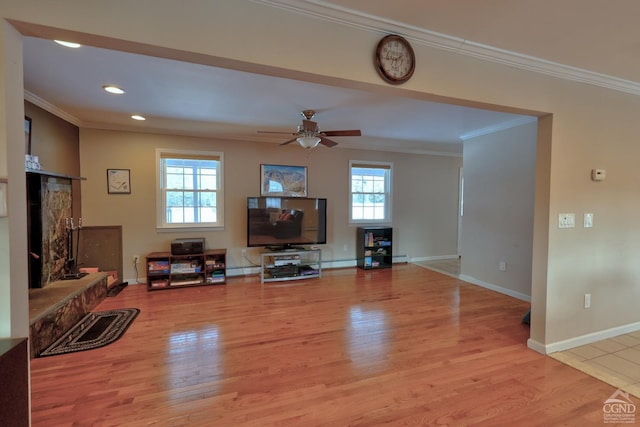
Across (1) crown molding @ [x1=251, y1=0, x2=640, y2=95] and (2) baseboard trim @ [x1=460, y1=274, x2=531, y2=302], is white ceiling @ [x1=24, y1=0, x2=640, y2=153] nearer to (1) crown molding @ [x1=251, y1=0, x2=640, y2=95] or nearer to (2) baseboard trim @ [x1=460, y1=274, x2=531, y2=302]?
(1) crown molding @ [x1=251, y1=0, x2=640, y2=95]

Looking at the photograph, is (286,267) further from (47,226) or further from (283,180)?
(47,226)

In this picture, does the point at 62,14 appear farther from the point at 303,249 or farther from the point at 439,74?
the point at 303,249

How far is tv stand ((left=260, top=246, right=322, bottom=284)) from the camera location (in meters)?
4.70

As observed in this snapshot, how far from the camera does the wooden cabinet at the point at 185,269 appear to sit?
13.7ft

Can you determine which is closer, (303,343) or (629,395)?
(629,395)

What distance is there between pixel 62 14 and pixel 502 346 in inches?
142

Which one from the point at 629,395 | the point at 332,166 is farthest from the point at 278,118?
the point at 629,395

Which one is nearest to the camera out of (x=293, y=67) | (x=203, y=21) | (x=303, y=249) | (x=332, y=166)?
(x=203, y=21)

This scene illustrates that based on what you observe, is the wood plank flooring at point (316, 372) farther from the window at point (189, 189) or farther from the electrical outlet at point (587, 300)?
the window at point (189, 189)

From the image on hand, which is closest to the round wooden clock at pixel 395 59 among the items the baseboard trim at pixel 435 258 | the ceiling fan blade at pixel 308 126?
the ceiling fan blade at pixel 308 126

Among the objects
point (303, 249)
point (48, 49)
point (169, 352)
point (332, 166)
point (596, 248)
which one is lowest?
point (169, 352)

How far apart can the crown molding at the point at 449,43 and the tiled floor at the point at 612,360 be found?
224 cm

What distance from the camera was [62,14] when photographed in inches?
48.1

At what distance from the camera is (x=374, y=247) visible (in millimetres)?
5574
